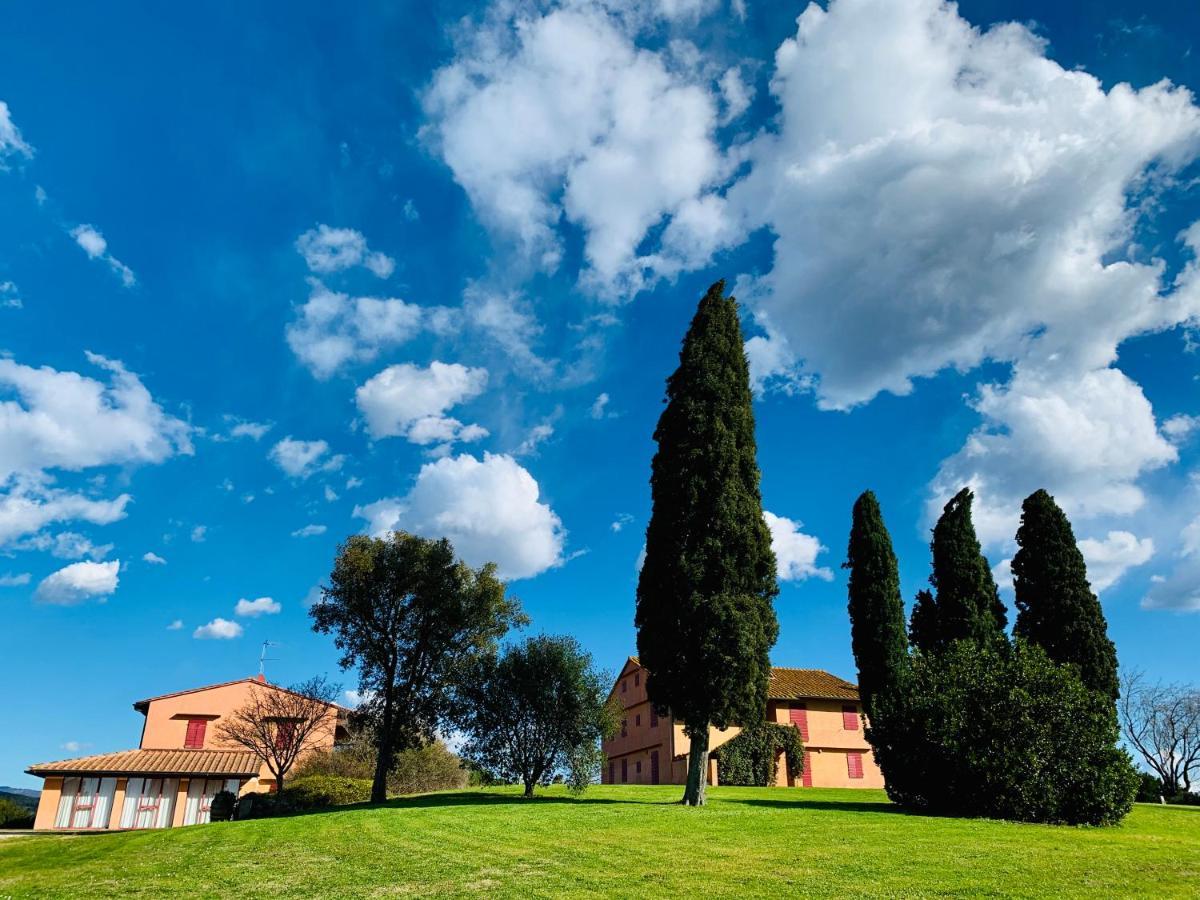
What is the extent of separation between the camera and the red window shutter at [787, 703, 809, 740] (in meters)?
44.6

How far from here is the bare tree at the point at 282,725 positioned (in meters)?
39.7

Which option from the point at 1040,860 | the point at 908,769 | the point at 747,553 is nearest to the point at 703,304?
the point at 747,553

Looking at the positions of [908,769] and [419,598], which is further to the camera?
[419,598]

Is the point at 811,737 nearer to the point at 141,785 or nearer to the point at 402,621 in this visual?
the point at 402,621

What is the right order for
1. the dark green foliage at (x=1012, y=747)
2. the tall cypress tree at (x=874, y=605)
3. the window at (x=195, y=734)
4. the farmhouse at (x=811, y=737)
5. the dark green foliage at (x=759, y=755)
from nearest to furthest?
the dark green foliage at (x=1012, y=747) < the tall cypress tree at (x=874, y=605) < the dark green foliage at (x=759, y=755) < the farmhouse at (x=811, y=737) < the window at (x=195, y=734)

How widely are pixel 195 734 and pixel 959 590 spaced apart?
46107mm

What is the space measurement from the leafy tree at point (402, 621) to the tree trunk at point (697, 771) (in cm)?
1411

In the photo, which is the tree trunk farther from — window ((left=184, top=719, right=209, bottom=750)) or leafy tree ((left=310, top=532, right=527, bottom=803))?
window ((left=184, top=719, right=209, bottom=750))

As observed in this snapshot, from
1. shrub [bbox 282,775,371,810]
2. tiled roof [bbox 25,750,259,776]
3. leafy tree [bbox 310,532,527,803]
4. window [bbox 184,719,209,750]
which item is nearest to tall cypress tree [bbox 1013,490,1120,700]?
leafy tree [bbox 310,532,527,803]

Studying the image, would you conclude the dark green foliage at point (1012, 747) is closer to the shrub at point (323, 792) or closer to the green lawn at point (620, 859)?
A: the green lawn at point (620, 859)

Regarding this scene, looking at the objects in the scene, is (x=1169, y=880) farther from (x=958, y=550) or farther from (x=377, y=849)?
(x=958, y=550)

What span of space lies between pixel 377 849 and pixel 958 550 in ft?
82.6

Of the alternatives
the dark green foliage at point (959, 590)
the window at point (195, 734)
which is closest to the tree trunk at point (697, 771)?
the dark green foliage at point (959, 590)

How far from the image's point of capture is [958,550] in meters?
30.5
